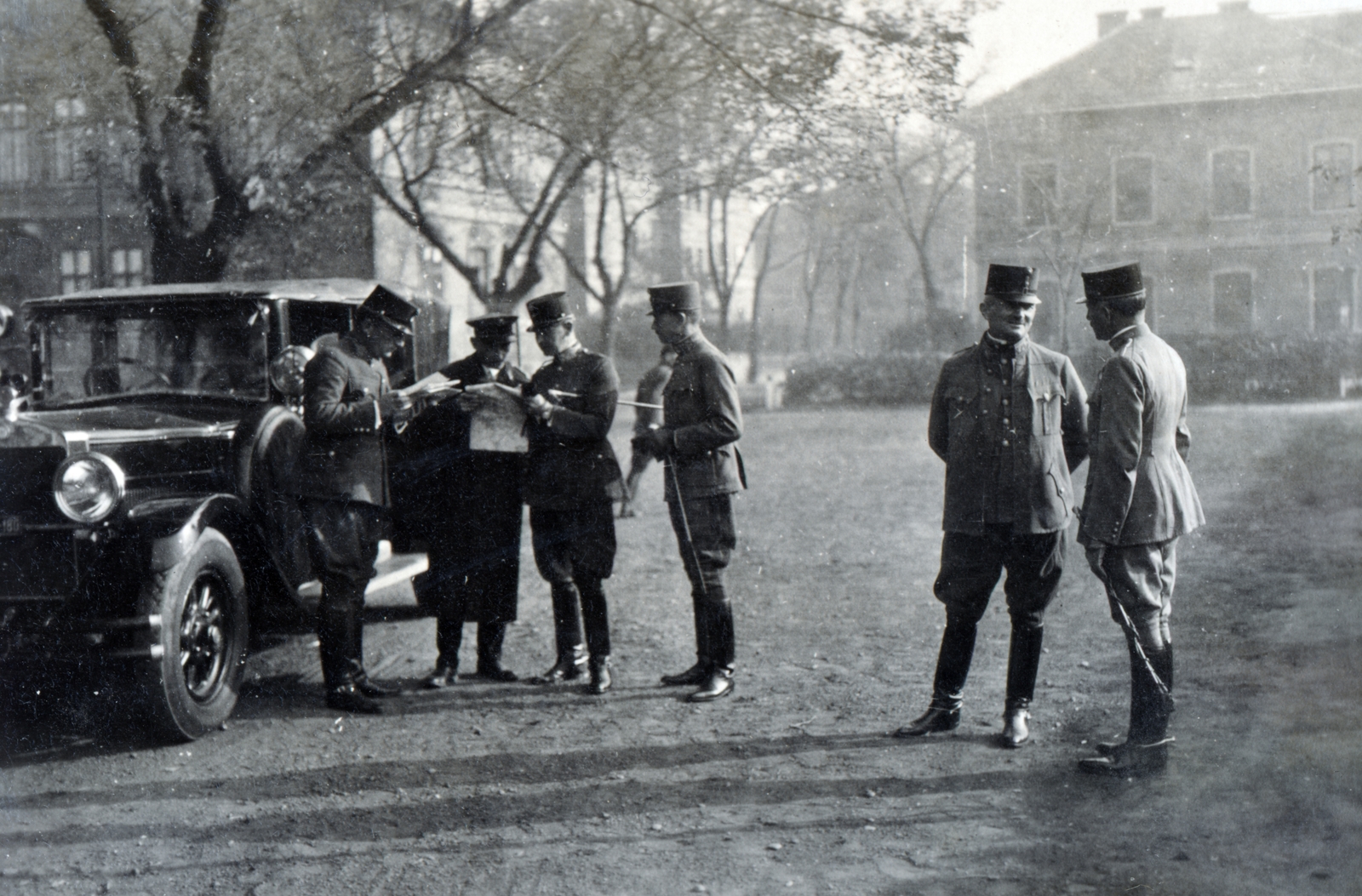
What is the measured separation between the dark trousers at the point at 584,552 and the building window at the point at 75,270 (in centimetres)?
779

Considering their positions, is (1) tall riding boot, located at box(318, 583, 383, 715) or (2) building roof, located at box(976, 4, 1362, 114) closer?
(1) tall riding boot, located at box(318, 583, 383, 715)

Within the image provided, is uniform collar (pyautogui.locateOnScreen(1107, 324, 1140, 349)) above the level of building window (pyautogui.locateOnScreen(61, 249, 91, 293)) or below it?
below

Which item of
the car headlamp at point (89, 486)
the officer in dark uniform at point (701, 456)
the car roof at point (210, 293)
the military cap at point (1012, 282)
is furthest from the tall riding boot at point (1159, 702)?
the car headlamp at point (89, 486)

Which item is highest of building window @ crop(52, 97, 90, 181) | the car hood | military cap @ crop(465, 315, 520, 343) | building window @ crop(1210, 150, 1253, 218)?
building window @ crop(52, 97, 90, 181)

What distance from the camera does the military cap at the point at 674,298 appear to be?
568 centimetres

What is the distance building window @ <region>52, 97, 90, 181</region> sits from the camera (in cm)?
860

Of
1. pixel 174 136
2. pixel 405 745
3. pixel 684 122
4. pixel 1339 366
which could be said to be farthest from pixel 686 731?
pixel 1339 366

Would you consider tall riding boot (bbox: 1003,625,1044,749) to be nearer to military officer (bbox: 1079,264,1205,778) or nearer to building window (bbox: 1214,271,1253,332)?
military officer (bbox: 1079,264,1205,778)

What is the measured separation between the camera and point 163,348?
6211 mm

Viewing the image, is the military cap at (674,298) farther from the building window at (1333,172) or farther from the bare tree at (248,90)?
the bare tree at (248,90)

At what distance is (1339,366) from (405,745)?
41.8ft

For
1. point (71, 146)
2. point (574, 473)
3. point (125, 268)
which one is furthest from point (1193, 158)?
point (125, 268)

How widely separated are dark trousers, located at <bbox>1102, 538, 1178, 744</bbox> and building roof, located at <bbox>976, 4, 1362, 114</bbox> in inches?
147

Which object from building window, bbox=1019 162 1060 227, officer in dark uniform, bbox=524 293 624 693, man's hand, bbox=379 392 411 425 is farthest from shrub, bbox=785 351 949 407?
man's hand, bbox=379 392 411 425
